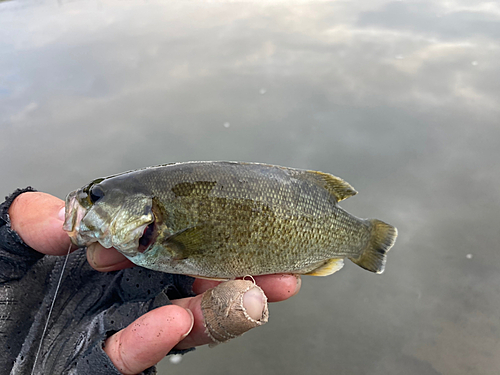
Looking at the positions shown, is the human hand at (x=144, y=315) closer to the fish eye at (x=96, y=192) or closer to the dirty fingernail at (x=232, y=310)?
the dirty fingernail at (x=232, y=310)

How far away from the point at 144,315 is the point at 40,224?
0.90 m

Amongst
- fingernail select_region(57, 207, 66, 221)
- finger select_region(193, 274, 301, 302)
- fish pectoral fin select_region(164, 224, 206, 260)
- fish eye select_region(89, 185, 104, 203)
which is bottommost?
finger select_region(193, 274, 301, 302)

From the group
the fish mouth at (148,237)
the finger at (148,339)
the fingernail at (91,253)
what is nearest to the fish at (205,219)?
the fish mouth at (148,237)

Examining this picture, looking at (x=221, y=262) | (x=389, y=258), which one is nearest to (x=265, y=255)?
(x=221, y=262)

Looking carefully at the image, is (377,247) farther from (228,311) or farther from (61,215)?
(61,215)

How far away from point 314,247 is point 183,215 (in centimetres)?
76

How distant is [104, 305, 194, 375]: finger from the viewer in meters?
1.44

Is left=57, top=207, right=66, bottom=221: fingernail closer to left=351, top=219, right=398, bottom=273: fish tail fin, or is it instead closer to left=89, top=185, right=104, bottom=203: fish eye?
left=89, top=185, right=104, bottom=203: fish eye

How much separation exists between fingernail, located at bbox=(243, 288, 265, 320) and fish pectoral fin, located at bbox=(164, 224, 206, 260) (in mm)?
363

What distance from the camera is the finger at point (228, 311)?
1.57 meters

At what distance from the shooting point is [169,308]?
4.95 ft

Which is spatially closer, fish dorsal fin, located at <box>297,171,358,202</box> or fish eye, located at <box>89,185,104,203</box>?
fish eye, located at <box>89,185,104,203</box>

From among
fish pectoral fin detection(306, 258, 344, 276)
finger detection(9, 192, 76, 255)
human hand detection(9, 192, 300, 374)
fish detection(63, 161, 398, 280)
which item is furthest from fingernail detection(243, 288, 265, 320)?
finger detection(9, 192, 76, 255)

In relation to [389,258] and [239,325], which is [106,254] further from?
[389,258]
